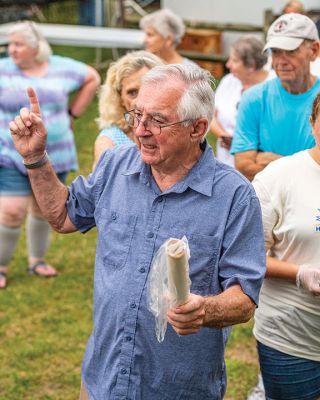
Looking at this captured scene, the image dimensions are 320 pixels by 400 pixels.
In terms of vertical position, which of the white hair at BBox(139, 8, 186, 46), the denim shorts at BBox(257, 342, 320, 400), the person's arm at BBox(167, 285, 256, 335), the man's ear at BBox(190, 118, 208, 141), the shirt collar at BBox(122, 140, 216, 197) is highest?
the man's ear at BBox(190, 118, 208, 141)

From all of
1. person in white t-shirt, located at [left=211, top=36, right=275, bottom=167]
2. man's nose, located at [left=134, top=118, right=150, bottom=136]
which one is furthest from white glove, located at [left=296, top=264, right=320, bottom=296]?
person in white t-shirt, located at [left=211, top=36, right=275, bottom=167]

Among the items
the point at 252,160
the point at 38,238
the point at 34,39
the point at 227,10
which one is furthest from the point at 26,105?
the point at 227,10

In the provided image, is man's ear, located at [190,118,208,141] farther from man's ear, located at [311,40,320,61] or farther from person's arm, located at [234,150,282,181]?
man's ear, located at [311,40,320,61]

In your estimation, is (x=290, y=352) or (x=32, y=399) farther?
(x=32, y=399)

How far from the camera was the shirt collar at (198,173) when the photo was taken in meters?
2.62

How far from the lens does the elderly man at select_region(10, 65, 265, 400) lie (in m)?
2.58

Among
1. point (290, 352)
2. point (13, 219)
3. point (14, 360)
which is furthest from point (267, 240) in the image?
point (13, 219)

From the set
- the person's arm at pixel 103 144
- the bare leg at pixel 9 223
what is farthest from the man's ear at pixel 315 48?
the bare leg at pixel 9 223

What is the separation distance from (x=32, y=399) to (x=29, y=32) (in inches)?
112

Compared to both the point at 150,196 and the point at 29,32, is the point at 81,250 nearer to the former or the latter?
the point at 29,32

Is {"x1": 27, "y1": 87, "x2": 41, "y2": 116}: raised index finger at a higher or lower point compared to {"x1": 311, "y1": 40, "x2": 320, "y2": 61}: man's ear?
higher

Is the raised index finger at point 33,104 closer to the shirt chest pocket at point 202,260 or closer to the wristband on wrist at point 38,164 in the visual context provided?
the wristband on wrist at point 38,164

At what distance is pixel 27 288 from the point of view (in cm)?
624

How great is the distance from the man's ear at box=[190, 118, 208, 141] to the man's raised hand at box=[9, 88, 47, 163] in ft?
1.87
